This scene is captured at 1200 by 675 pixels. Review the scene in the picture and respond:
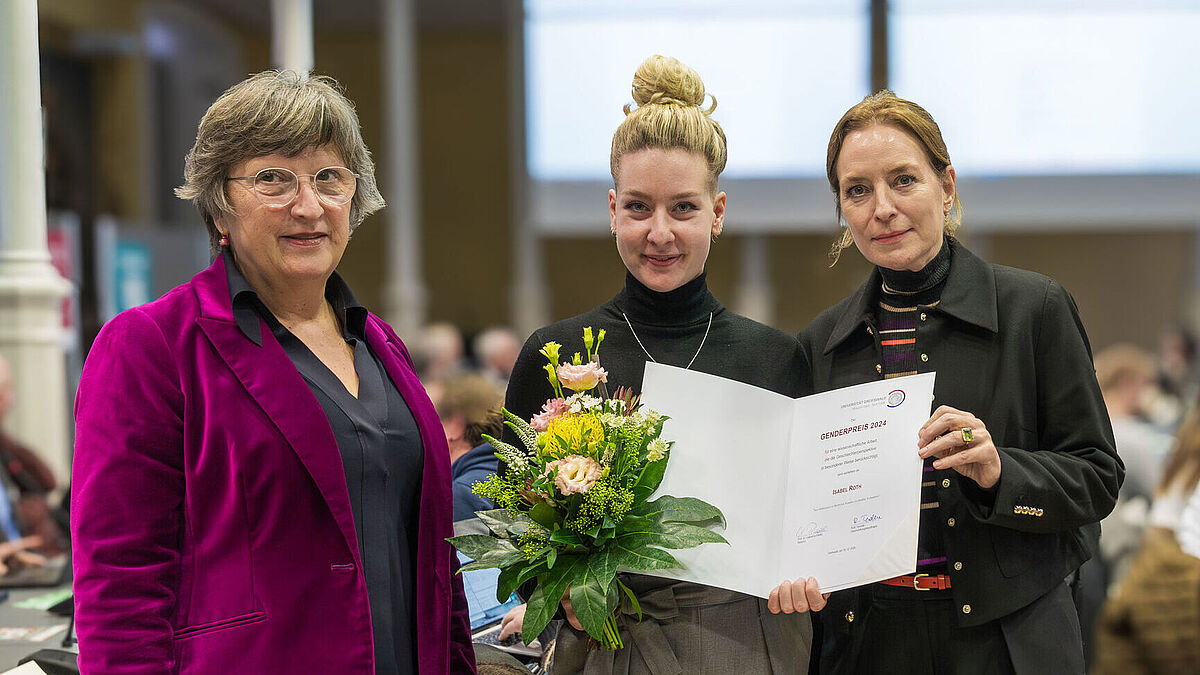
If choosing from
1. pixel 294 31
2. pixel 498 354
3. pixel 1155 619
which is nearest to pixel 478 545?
pixel 1155 619

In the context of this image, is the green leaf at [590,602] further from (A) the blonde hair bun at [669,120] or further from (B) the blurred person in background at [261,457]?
(A) the blonde hair bun at [669,120]

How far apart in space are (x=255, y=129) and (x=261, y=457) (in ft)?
1.72

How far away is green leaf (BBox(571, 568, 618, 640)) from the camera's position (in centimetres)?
184

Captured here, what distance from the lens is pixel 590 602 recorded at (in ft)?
6.06

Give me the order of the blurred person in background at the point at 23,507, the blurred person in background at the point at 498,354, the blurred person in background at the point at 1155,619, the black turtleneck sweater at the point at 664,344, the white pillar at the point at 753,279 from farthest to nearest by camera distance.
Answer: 1. the white pillar at the point at 753,279
2. the blurred person in background at the point at 498,354
3. the blurred person in background at the point at 23,507
4. the black turtleneck sweater at the point at 664,344
5. the blurred person in background at the point at 1155,619

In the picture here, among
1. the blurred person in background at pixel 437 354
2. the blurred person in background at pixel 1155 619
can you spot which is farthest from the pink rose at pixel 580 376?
the blurred person in background at pixel 437 354

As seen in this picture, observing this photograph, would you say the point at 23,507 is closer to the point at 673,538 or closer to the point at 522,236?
the point at 673,538

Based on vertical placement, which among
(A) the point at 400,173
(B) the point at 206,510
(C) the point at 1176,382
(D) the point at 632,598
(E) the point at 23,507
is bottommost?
(C) the point at 1176,382

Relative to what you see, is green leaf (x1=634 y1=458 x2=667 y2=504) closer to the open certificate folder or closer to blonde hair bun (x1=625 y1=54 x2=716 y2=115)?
the open certificate folder

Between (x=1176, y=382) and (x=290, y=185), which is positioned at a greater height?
(x=290, y=185)

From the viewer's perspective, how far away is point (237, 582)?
5.72 ft

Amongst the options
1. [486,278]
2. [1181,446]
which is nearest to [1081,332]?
[1181,446]

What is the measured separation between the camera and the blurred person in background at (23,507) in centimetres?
365

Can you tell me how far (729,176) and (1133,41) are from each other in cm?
446
